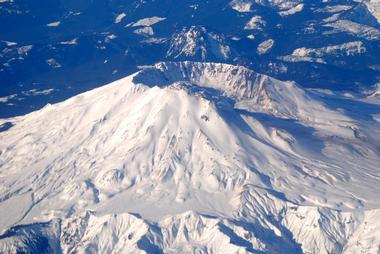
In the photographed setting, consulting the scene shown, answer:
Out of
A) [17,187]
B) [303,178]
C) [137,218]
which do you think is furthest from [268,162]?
[17,187]

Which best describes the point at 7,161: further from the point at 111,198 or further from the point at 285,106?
the point at 285,106

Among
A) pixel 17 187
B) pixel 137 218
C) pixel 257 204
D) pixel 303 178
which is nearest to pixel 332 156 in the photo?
pixel 303 178

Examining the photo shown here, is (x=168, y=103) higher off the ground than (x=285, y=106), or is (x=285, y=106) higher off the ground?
(x=168, y=103)

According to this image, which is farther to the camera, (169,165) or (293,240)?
(169,165)

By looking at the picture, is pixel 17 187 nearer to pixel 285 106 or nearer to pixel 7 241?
pixel 7 241

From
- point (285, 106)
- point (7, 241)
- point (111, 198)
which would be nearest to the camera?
point (7, 241)

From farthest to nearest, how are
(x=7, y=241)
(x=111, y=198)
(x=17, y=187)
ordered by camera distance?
(x=17, y=187) → (x=111, y=198) → (x=7, y=241)
